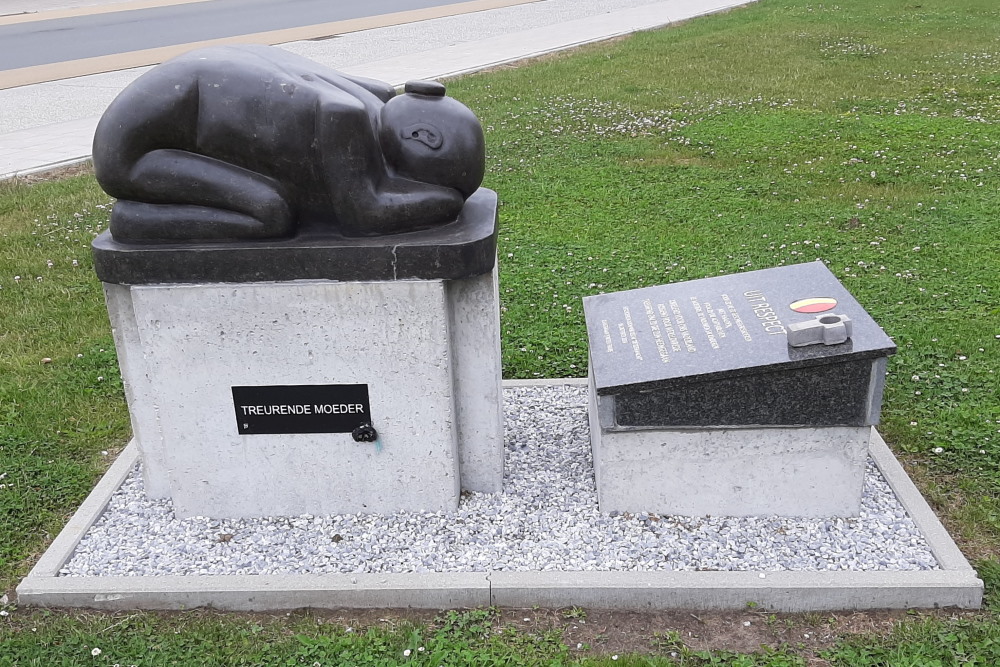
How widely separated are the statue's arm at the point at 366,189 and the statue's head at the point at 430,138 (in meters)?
0.05

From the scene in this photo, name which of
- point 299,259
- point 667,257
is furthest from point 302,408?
point 667,257

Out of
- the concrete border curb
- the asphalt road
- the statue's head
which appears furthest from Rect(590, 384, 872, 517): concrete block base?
the asphalt road

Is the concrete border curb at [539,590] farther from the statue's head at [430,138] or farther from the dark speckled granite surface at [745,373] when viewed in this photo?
the statue's head at [430,138]

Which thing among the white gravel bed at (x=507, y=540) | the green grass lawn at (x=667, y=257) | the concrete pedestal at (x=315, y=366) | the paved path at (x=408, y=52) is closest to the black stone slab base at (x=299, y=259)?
the concrete pedestal at (x=315, y=366)

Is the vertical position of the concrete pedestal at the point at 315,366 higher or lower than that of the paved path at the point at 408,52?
higher

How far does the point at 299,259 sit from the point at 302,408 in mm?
649

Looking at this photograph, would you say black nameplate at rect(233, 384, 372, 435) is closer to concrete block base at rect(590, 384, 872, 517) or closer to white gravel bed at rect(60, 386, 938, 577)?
white gravel bed at rect(60, 386, 938, 577)

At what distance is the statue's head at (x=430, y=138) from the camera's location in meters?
3.47

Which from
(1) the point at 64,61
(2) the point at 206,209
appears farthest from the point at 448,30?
(2) the point at 206,209

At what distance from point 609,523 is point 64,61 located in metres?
16.5

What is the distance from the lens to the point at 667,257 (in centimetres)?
692

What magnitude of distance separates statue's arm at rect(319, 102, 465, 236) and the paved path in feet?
25.2

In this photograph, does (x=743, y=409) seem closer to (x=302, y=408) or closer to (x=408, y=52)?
(x=302, y=408)

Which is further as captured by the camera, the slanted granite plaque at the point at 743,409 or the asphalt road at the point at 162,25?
the asphalt road at the point at 162,25
